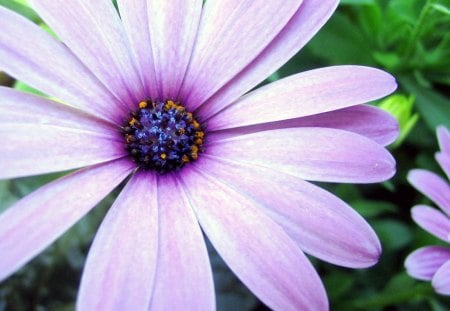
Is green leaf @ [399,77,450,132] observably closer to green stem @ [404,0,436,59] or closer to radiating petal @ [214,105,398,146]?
green stem @ [404,0,436,59]

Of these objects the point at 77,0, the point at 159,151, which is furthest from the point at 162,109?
the point at 77,0

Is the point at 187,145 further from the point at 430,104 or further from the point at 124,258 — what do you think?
the point at 430,104

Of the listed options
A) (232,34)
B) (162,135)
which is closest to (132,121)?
(162,135)

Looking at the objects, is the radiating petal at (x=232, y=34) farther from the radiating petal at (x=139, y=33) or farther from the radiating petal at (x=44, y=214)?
the radiating petal at (x=44, y=214)

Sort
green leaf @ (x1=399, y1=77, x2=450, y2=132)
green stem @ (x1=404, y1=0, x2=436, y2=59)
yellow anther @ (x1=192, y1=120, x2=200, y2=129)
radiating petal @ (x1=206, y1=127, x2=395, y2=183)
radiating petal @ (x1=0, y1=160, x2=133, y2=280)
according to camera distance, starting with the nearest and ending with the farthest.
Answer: radiating petal @ (x1=0, y1=160, x2=133, y2=280), radiating petal @ (x1=206, y1=127, x2=395, y2=183), yellow anther @ (x1=192, y1=120, x2=200, y2=129), green stem @ (x1=404, y1=0, x2=436, y2=59), green leaf @ (x1=399, y1=77, x2=450, y2=132)

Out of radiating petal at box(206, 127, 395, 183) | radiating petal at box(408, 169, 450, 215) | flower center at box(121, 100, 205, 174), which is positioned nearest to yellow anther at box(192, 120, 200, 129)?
flower center at box(121, 100, 205, 174)

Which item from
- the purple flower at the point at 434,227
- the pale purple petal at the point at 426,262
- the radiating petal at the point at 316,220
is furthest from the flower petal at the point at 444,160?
the radiating petal at the point at 316,220
